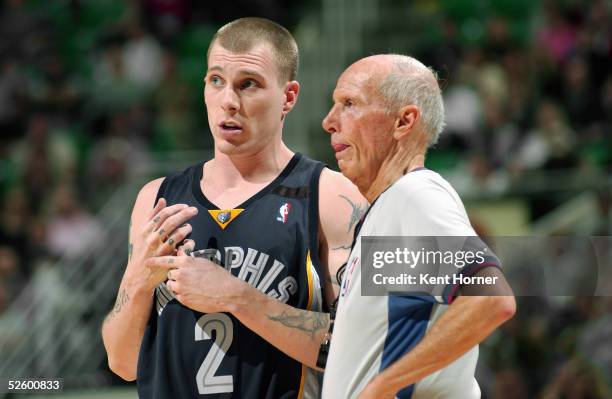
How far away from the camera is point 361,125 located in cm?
352

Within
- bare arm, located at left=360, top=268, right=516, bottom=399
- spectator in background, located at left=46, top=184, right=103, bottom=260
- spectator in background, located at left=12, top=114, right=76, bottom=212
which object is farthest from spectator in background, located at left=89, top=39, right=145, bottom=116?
bare arm, located at left=360, top=268, right=516, bottom=399

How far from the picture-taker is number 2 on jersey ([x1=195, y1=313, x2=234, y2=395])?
12.3 ft

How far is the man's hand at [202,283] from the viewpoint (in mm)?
3596

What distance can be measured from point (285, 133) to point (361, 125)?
295 inches

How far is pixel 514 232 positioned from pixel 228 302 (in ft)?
19.7

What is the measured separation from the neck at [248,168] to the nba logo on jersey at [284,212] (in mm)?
165

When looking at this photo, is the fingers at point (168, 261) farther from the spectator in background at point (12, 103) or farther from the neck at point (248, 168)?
the spectator in background at point (12, 103)

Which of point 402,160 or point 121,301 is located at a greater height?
point 402,160

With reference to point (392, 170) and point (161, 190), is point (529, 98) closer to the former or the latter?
point (161, 190)

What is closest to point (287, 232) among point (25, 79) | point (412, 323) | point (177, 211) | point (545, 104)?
point (177, 211)

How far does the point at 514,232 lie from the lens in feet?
30.1

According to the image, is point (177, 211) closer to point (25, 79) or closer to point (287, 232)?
point (287, 232)

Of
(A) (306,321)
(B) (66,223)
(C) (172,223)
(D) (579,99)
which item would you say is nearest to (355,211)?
(A) (306,321)

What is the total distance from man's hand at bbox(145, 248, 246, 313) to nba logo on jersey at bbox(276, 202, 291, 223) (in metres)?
0.36
